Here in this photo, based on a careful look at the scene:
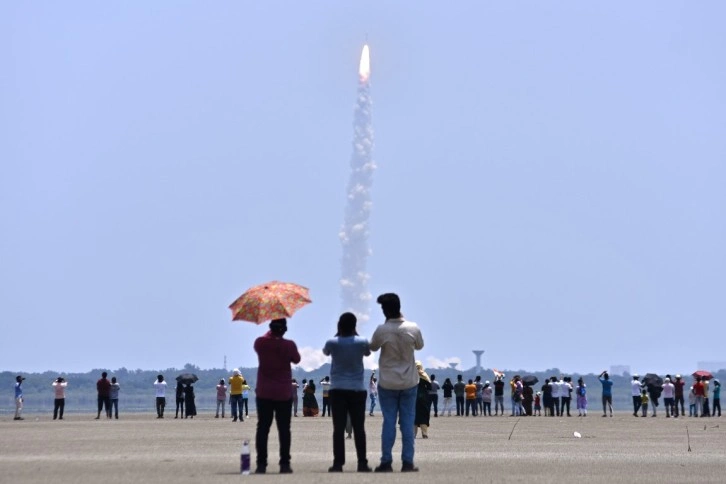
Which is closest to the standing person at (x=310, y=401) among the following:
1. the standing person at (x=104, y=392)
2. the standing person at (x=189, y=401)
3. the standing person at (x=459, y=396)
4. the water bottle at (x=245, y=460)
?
the standing person at (x=189, y=401)

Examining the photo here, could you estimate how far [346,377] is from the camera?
674 inches

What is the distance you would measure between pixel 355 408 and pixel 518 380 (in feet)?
112

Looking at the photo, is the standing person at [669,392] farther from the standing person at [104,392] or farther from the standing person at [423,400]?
the standing person at [423,400]

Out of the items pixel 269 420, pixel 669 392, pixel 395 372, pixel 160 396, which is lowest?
pixel 269 420

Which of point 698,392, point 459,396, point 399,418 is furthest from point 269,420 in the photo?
point 459,396

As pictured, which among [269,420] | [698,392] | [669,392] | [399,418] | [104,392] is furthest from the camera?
[698,392]

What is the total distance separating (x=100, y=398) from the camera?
4525cm

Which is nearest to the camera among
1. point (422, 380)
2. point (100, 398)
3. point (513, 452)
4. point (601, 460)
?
point (601, 460)

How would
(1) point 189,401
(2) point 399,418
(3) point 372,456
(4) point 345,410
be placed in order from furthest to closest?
(1) point 189,401 → (3) point 372,456 → (4) point 345,410 → (2) point 399,418

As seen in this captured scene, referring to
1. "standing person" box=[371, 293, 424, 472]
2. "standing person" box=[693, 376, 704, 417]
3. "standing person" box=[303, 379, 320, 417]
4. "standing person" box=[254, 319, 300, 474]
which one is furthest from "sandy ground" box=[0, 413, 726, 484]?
"standing person" box=[693, 376, 704, 417]

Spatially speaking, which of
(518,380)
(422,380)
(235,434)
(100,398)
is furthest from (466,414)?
(422,380)

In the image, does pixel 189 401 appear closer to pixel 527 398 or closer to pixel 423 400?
pixel 527 398

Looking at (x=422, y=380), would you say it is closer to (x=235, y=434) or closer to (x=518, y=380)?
(x=235, y=434)

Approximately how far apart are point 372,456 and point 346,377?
3.51m
